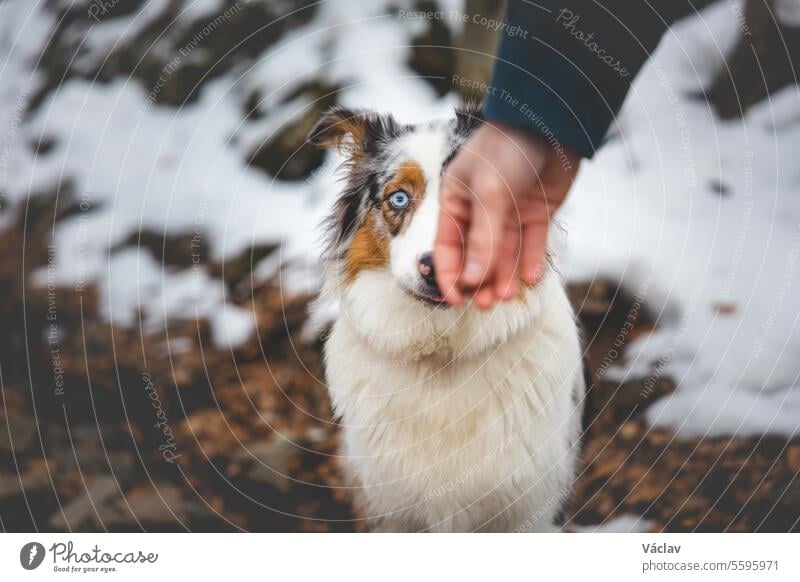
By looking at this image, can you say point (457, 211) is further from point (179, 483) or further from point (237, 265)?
point (179, 483)

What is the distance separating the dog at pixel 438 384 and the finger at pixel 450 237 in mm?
109

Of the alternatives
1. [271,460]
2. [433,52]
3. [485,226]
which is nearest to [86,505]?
[271,460]

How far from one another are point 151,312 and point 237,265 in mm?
176

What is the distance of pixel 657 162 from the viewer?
1.39 m

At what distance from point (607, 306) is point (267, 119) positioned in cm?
70

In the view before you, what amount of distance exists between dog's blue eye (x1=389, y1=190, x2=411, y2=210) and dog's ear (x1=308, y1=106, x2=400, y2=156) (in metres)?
0.12

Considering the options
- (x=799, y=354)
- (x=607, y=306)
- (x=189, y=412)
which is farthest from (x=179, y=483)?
(x=799, y=354)

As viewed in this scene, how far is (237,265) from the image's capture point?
137cm

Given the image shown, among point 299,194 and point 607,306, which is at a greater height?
point 299,194

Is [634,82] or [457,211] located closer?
[457,211]

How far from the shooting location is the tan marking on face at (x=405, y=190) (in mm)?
1240
